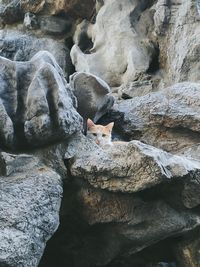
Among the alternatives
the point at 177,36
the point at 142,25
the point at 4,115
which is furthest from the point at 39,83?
the point at 142,25

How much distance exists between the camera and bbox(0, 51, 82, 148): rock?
4512 mm

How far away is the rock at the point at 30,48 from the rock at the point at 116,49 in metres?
0.32

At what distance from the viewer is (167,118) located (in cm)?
554

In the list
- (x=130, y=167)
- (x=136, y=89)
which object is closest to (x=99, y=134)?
(x=130, y=167)

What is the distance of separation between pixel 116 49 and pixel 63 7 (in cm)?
130

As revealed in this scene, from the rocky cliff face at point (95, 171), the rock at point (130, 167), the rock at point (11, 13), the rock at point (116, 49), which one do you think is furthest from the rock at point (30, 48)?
the rock at point (130, 167)

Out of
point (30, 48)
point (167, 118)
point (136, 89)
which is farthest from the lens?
point (30, 48)

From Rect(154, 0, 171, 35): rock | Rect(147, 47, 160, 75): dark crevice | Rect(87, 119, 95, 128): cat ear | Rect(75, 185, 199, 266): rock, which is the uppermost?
Rect(154, 0, 171, 35): rock

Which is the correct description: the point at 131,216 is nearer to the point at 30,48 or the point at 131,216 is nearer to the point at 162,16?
the point at 162,16

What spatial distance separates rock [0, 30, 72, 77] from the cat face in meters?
2.69

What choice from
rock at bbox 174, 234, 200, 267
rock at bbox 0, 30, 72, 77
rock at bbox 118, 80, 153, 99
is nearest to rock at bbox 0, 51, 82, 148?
rock at bbox 174, 234, 200, 267

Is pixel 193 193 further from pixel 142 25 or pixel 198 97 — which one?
pixel 142 25

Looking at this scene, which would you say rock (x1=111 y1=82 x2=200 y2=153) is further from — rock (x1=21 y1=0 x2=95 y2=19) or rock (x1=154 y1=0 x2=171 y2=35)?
rock (x1=21 y1=0 x2=95 y2=19)

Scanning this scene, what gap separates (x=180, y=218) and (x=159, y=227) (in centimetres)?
20
